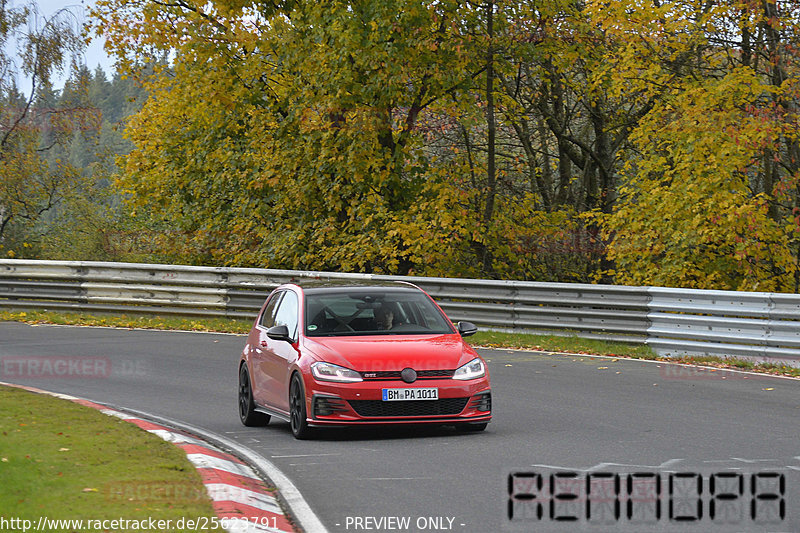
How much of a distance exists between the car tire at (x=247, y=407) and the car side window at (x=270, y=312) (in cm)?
51

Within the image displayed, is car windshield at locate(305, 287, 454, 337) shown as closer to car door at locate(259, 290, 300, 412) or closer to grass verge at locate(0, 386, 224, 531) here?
car door at locate(259, 290, 300, 412)

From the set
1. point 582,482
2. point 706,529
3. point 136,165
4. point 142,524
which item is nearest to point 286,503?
point 142,524

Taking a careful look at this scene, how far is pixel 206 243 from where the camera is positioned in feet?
97.7

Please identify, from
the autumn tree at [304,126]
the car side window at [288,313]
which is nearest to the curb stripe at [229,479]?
the car side window at [288,313]

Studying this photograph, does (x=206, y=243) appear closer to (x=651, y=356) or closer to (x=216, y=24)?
(x=216, y=24)

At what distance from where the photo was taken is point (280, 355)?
11477mm

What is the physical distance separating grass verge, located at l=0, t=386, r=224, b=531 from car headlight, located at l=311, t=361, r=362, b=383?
4.84 ft

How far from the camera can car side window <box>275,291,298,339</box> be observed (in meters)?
11.6

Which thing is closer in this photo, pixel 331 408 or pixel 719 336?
pixel 331 408

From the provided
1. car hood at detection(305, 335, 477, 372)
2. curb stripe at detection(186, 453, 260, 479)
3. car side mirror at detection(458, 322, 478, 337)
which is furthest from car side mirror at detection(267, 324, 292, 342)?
curb stripe at detection(186, 453, 260, 479)

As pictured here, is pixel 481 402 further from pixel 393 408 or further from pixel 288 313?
pixel 288 313

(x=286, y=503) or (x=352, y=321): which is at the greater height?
(x=352, y=321)

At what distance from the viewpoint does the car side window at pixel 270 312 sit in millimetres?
12562

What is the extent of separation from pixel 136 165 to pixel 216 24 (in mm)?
5013
